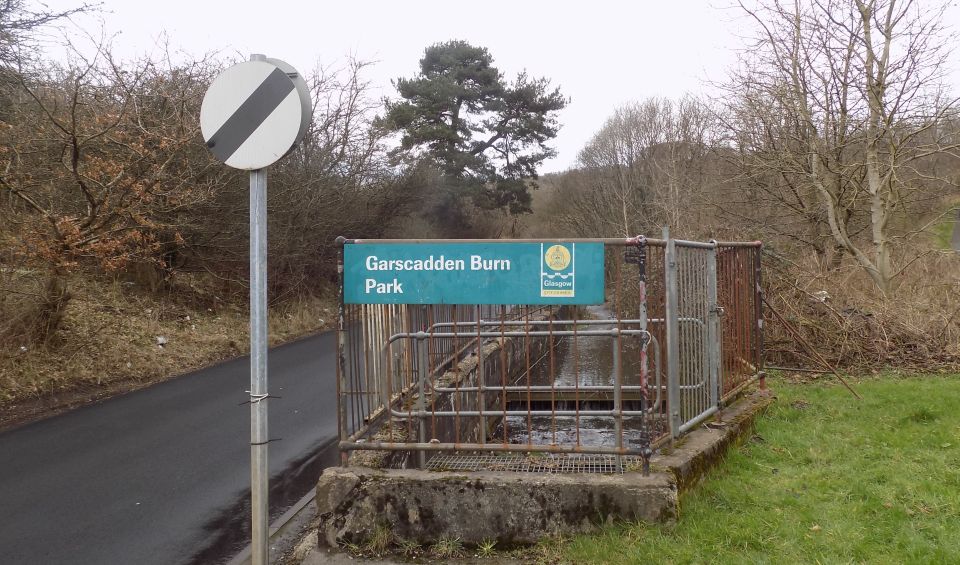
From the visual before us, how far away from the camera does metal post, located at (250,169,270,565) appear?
3.32 m

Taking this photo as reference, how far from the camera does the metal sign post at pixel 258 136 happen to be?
3311 millimetres

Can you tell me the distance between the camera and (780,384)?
8.55 meters

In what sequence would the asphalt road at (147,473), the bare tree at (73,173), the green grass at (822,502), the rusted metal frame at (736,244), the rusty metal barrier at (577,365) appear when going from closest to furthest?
the green grass at (822,502), the rusty metal barrier at (577,365), the asphalt road at (147,473), the rusted metal frame at (736,244), the bare tree at (73,173)

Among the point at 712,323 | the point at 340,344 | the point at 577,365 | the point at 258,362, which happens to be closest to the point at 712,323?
the point at 712,323

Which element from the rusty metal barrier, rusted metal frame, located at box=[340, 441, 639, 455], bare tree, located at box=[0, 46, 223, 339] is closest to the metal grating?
the rusty metal barrier

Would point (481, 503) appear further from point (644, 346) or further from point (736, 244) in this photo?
point (736, 244)

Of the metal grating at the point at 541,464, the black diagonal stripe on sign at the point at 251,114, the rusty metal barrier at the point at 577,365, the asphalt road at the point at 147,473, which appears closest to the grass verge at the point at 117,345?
the asphalt road at the point at 147,473

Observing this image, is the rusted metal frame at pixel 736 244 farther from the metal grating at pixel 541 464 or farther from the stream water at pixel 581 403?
the metal grating at pixel 541 464

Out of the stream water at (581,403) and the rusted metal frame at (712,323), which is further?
the stream water at (581,403)

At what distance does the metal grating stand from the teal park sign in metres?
1.12

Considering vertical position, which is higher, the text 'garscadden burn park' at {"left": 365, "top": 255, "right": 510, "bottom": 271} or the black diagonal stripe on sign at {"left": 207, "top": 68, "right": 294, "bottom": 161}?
the black diagonal stripe on sign at {"left": 207, "top": 68, "right": 294, "bottom": 161}

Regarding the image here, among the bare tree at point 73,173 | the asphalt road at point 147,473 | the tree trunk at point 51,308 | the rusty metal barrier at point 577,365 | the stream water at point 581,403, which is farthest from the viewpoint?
the tree trunk at point 51,308

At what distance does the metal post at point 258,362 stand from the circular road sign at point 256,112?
0.45 feet

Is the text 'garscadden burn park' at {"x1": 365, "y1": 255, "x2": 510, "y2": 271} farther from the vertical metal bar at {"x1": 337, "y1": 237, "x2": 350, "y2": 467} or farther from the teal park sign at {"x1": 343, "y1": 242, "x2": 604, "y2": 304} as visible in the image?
the vertical metal bar at {"x1": 337, "y1": 237, "x2": 350, "y2": 467}
